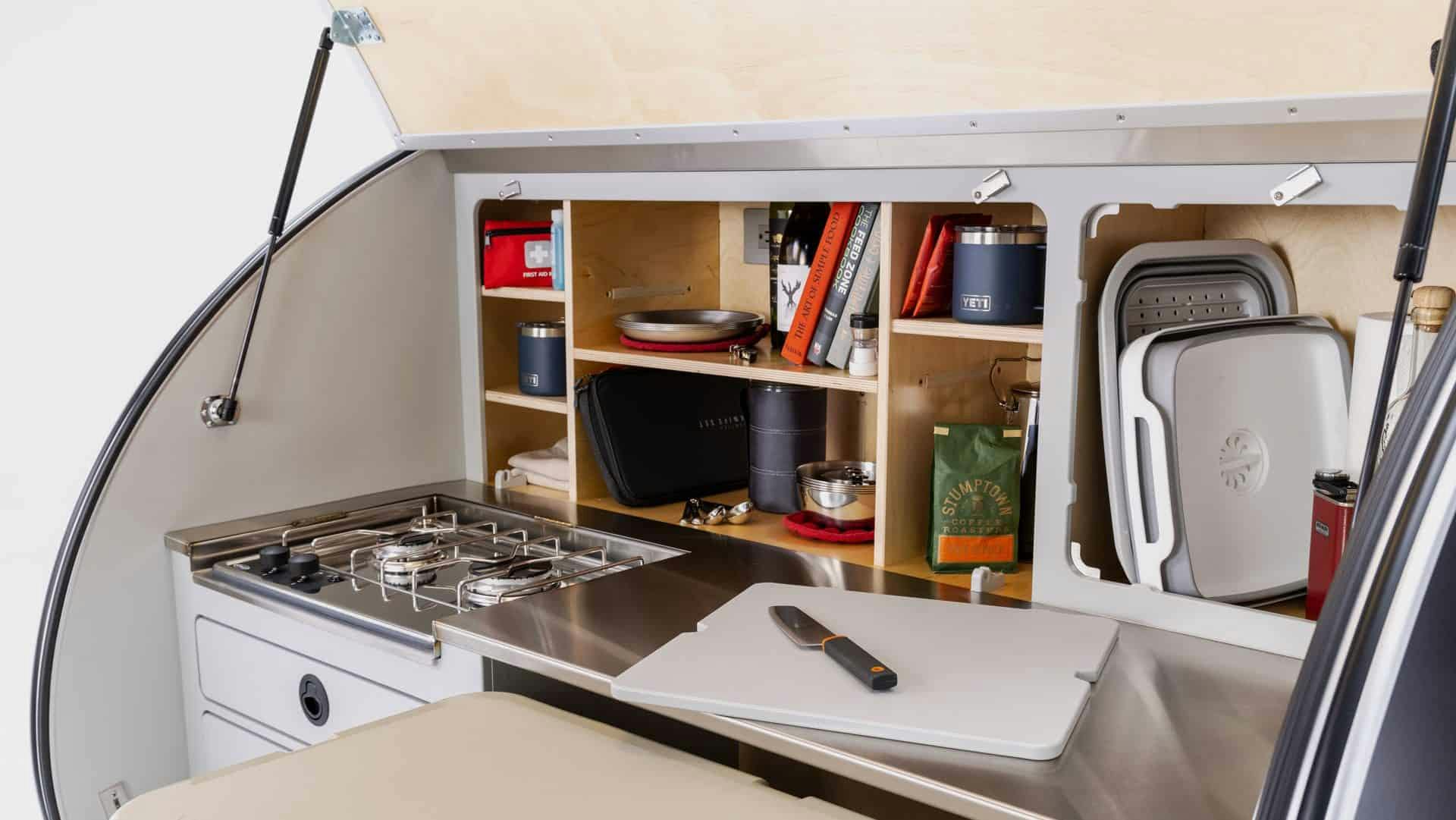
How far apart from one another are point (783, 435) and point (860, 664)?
656mm

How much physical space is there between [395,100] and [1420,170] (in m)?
1.42

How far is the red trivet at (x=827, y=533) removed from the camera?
1734mm

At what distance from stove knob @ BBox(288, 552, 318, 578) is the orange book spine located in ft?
2.30

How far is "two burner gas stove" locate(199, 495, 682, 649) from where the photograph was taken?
1573mm

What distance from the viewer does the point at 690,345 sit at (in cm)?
185

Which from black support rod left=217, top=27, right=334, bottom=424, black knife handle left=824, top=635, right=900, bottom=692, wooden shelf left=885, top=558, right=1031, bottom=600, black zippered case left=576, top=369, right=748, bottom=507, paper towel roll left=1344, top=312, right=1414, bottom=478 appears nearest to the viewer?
black knife handle left=824, top=635, right=900, bottom=692

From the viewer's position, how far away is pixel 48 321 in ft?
7.80

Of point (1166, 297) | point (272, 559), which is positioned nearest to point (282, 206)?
point (272, 559)

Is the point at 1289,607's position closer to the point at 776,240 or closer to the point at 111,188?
the point at 776,240

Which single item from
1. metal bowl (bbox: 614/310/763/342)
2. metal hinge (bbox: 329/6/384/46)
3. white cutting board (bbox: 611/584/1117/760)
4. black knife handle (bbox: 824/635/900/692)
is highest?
metal hinge (bbox: 329/6/384/46)

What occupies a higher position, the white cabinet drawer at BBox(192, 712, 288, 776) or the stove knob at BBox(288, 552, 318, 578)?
the stove knob at BBox(288, 552, 318, 578)

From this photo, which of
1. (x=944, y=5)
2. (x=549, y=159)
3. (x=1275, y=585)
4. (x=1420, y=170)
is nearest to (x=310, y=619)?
(x=549, y=159)

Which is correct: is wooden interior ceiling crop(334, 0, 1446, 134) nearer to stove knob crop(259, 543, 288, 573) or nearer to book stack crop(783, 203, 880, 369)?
book stack crop(783, 203, 880, 369)

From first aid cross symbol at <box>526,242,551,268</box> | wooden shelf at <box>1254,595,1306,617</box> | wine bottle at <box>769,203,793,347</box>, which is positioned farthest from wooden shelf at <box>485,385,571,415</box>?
wooden shelf at <box>1254,595,1306,617</box>
